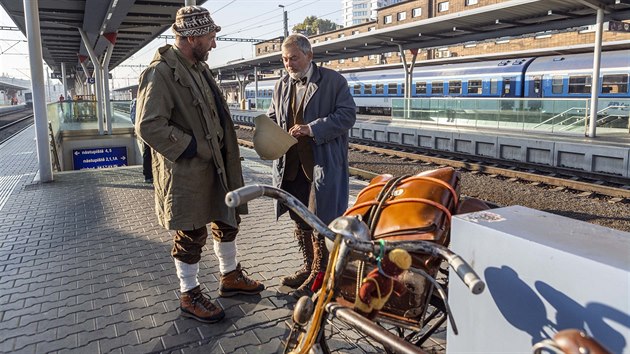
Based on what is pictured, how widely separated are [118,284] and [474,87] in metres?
23.5

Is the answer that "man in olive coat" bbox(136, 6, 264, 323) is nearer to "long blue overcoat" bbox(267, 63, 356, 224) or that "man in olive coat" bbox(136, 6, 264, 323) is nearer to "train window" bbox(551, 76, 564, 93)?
"long blue overcoat" bbox(267, 63, 356, 224)

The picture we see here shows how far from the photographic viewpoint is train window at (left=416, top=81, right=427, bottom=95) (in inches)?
1104

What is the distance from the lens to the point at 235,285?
12.8 feet

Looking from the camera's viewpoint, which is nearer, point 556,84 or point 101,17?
point 101,17

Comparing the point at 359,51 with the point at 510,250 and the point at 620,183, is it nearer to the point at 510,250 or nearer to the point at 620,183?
the point at 620,183

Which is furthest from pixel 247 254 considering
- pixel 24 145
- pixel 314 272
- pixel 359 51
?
pixel 359 51

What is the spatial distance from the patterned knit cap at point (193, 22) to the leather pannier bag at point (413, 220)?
5.68 ft

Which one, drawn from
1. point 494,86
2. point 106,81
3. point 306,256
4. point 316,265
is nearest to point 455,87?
point 494,86

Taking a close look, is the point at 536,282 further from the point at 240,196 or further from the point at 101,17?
the point at 101,17

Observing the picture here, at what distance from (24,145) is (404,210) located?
18.9m

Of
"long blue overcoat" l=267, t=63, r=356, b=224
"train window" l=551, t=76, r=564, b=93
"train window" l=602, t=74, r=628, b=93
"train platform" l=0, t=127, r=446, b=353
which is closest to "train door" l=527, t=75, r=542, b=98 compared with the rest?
"train window" l=551, t=76, r=564, b=93

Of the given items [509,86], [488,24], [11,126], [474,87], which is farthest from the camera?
[11,126]

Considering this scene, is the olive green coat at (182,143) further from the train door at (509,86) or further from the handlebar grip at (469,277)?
the train door at (509,86)

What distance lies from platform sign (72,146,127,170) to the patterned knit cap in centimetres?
1408
